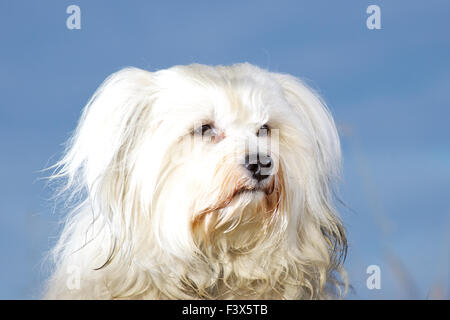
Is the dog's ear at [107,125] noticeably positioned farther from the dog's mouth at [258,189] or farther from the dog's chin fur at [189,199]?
the dog's mouth at [258,189]

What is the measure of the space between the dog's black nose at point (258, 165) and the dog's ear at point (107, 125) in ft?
2.65

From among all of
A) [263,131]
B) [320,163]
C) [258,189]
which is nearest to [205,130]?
[263,131]

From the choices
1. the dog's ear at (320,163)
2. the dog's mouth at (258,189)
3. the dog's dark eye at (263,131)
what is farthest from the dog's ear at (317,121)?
the dog's mouth at (258,189)

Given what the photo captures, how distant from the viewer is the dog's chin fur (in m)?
4.09

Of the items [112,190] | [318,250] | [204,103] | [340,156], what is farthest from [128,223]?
[340,156]

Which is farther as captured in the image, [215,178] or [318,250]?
[318,250]

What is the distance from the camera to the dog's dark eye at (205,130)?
13.6 ft

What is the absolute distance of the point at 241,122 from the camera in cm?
422

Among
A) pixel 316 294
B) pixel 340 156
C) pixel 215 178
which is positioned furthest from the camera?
pixel 340 156

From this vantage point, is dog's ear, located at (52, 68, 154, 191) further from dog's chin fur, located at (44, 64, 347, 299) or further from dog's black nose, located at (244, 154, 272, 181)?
dog's black nose, located at (244, 154, 272, 181)

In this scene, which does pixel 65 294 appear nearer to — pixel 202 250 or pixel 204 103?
pixel 202 250

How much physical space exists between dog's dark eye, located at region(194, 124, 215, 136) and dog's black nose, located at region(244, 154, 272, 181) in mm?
341

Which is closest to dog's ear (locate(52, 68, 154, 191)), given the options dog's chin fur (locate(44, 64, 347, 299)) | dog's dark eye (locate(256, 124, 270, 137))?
dog's chin fur (locate(44, 64, 347, 299))

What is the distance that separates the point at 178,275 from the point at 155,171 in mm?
641
